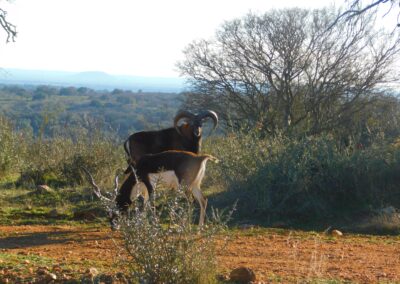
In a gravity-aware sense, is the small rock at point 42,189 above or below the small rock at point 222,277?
below

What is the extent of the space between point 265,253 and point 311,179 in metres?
4.46

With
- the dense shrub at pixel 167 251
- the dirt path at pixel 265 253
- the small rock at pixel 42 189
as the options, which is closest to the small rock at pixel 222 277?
the dirt path at pixel 265 253

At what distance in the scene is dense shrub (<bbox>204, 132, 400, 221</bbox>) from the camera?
13.2m

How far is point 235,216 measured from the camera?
43.3 ft

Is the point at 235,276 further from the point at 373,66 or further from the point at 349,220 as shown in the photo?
the point at 373,66

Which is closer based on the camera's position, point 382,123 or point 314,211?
point 314,211

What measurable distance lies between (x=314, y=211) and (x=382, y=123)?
8900 millimetres

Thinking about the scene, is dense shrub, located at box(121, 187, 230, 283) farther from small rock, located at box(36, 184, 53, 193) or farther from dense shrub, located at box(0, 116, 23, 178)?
dense shrub, located at box(0, 116, 23, 178)

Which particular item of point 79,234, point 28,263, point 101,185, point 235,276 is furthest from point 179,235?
point 101,185

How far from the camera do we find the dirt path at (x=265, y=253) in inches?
312

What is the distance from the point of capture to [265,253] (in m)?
9.53

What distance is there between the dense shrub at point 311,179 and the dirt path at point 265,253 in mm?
1627

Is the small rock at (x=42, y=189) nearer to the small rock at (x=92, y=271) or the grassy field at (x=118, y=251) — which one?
the grassy field at (x=118, y=251)

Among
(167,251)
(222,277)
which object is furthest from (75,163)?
(167,251)
